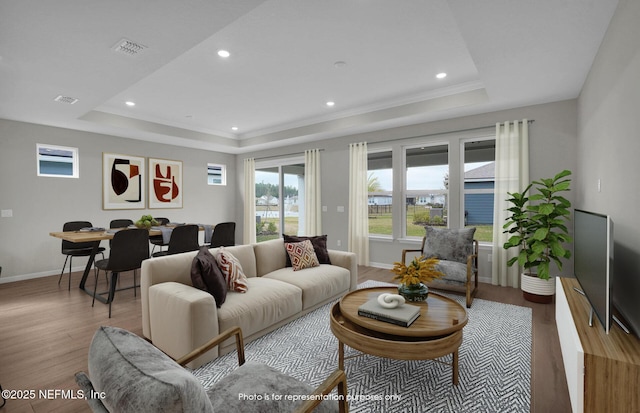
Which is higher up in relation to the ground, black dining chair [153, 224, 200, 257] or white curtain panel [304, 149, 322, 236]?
white curtain panel [304, 149, 322, 236]

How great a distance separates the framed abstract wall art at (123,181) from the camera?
5.71 m

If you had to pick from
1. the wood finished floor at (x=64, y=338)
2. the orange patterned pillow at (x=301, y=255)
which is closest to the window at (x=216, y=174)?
the wood finished floor at (x=64, y=338)

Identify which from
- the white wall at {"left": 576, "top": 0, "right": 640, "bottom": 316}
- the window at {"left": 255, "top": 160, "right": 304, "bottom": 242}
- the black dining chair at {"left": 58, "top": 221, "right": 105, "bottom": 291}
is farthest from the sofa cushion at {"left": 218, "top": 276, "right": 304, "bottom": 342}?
the window at {"left": 255, "top": 160, "right": 304, "bottom": 242}

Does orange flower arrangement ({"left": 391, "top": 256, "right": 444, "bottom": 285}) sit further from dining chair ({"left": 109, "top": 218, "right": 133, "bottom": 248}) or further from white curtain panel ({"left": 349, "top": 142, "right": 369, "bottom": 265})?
dining chair ({"left": 109, "top": 218, "right": 133, "bottom": 248})

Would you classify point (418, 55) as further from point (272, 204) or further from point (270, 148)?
point (272, 204)

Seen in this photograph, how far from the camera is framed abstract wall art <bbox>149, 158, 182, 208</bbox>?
20.8 ft

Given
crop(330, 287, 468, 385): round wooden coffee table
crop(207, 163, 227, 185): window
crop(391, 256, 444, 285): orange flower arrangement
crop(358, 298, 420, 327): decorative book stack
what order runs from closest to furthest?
crop(330, 287, 468, 385): round wooden coffee table
crop(358, 298, 420, 327): decorative book stack
crop(391, 256, 444, 285): orange flower arrangement
crop(207, 163, 227, 185): window

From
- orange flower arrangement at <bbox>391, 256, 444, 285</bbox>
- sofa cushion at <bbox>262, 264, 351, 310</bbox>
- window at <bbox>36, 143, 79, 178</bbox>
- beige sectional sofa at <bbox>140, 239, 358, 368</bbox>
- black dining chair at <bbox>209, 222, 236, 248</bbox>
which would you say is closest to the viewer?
beige sectional sofa at <bbox>140, 239, 358, 368</bbox>

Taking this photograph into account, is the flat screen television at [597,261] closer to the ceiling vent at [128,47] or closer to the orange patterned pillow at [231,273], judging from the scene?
the orange patterned pillow at [231,273]

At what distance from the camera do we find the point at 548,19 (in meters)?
2.20

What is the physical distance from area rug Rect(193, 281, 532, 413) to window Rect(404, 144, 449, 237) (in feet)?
7.86

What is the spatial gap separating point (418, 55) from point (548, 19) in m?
1.24

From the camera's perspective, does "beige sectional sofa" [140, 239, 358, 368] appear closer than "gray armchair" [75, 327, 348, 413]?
No

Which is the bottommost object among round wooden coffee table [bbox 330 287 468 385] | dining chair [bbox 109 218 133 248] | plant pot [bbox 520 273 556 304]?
plant pot [bbox 520 273 556 304]
